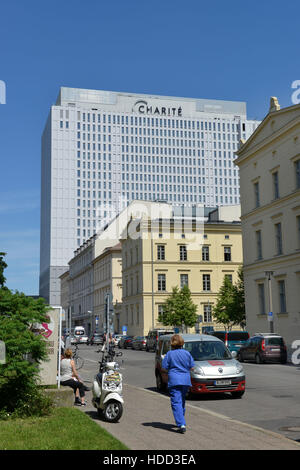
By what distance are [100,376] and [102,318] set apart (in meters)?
89.1

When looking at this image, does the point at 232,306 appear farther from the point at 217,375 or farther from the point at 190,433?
the point at 190,433

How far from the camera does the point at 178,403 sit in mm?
9812

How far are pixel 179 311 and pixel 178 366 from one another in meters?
53.2

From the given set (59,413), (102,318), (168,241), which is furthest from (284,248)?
(102,318)

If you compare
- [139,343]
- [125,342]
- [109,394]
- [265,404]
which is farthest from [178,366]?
[125,342]

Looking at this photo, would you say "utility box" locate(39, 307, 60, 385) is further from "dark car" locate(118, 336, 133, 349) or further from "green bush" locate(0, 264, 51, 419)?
"dark car" locate(118, 336, 133, 349)

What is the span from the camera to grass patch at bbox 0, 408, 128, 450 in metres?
7.99

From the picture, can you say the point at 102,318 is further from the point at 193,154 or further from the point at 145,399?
the point at 145,399

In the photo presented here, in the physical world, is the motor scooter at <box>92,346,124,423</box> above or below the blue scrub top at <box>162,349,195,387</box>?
below

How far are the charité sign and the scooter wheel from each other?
15126 cm

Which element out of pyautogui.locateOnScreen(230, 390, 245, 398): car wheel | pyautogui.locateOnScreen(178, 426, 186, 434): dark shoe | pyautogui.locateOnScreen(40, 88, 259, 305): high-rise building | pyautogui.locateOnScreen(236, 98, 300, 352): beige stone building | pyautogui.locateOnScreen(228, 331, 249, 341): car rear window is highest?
pyautogui.locateOnScreen(40, 88, 259, 305): high-rise building

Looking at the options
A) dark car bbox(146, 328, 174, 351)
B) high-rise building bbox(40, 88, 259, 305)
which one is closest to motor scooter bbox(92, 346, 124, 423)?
dark car bbox(146, 328, 174, 351)

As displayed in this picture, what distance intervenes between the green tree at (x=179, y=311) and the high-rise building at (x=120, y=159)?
8907 centimetres
